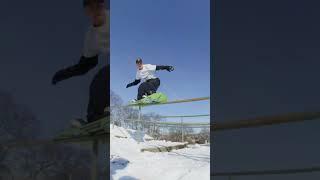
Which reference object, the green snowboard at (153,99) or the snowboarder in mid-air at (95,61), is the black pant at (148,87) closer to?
the green snowboard at (153,99)

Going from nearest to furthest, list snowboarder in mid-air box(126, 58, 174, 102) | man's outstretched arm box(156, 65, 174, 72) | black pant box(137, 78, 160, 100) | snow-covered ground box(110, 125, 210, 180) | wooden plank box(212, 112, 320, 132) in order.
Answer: wooden plank box(212, 112, 320, 132) < snow-covered ground box(110, 125, 210, 180) < man's outstretched arm box(156, 65, 174, 72) < snowboarder in mid-air box(126, 58, 174, 102) < black pant box(137, 78, 160, 100)

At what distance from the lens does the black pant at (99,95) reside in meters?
0.97

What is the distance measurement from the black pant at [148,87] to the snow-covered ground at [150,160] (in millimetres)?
348

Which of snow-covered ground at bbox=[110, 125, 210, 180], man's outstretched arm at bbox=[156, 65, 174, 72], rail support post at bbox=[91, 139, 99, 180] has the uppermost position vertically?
man's outstretched arm at bbox=[156, 65, 174, 72]

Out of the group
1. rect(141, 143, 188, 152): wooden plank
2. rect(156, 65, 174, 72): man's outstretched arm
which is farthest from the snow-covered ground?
rect(156, 65, 174, 72): man's outstretched arm

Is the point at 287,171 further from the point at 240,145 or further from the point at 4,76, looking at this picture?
the point at 4,76

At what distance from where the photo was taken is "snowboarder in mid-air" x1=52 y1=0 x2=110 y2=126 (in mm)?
949

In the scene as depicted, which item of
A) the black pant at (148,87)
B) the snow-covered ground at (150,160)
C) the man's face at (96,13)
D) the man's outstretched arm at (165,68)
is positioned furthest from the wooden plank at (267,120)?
the black pant at (148,87)

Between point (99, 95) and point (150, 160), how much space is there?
1.01 metres

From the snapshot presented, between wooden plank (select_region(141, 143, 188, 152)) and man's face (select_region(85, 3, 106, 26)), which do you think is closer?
man's face (select_region(85, 3, 106, 26))

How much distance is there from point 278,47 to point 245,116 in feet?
0.66

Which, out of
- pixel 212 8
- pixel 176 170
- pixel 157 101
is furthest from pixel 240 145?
pixel 157 101

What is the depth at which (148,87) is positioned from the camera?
8.38ft

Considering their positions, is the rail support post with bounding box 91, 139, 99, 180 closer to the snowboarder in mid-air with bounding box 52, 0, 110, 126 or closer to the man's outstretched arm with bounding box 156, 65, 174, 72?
the snowboarder in mid-air with bounding box 52, 0, 110, 126
